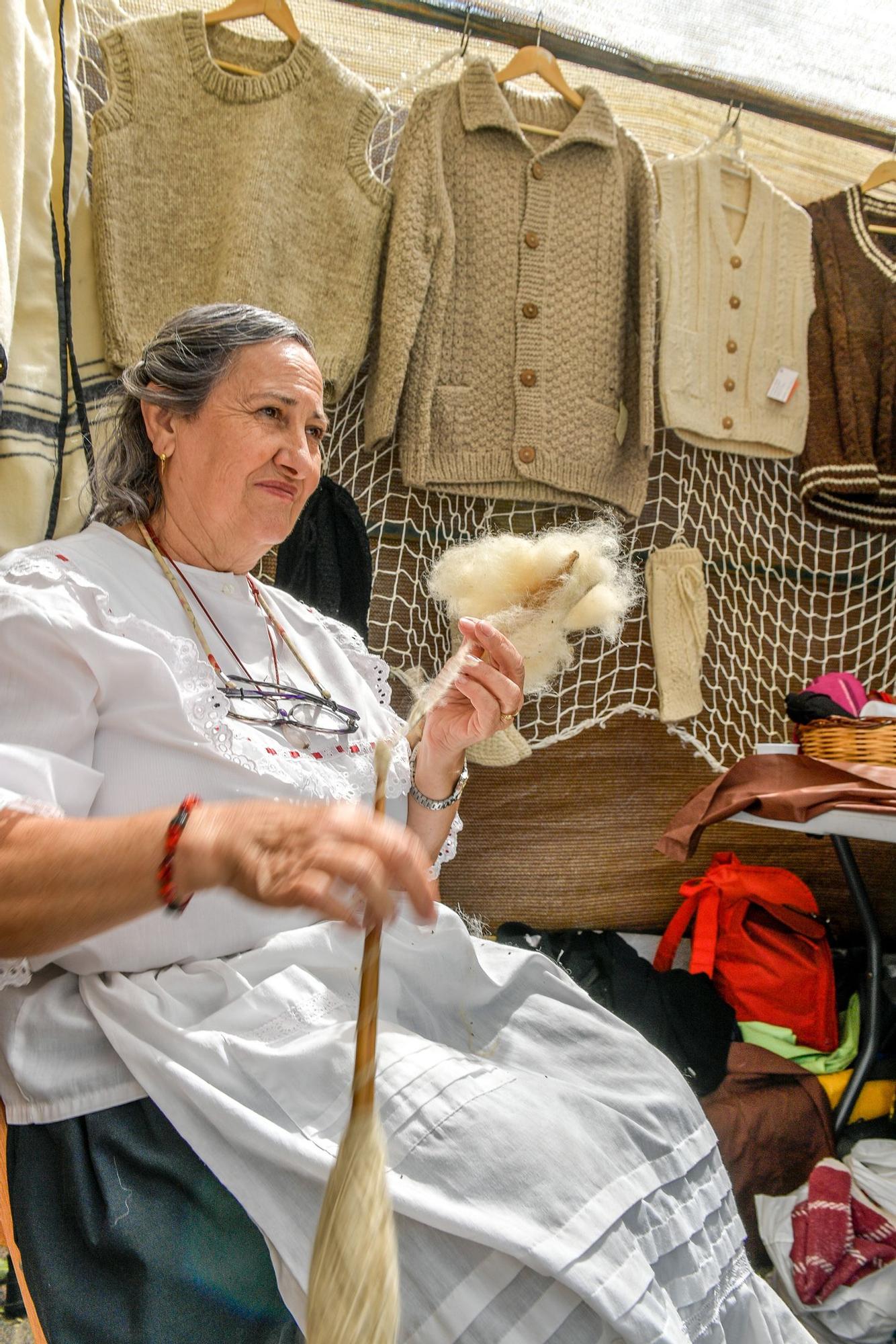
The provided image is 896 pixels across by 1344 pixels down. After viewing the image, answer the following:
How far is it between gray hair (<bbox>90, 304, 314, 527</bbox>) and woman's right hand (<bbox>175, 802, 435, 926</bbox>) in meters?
0.77

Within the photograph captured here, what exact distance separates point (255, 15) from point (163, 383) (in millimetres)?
1000

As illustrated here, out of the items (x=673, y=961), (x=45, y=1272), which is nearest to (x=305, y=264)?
(x=45, y=1272)

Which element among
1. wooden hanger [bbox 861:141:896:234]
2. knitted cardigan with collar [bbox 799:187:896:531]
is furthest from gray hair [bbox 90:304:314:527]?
wooden hanger [bbox 861:141:896:234]

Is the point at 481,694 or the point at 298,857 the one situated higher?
the point at 298,857

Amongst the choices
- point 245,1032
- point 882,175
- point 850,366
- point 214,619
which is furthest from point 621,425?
point 245,1032

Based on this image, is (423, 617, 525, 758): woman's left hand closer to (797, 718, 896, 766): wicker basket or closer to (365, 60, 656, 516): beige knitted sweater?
(365, 60, 656, 516): beige knitted sweater

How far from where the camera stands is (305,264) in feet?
5.90

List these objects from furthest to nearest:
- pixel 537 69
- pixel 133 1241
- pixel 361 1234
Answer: pixel 537 69, pixel 133 1241, pixel 361 1234

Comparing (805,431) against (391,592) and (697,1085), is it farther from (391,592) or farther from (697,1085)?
(697,1085)

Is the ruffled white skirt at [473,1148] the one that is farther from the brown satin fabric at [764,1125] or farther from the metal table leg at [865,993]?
the metal table leg at [865,993]

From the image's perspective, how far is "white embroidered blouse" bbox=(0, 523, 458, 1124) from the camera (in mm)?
899

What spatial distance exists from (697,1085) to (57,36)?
232 centimetres

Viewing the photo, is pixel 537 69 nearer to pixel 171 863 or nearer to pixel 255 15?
pixel 255 15

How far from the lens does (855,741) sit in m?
1.77
